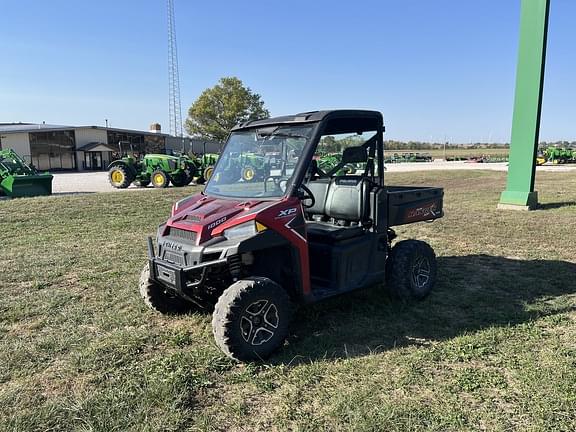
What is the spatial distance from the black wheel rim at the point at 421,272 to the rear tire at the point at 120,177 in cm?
1781

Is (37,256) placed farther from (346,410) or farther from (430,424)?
(430,424)

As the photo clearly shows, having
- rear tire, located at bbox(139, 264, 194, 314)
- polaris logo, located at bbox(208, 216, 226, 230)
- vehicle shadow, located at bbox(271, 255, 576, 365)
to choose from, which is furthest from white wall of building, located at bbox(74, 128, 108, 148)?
polaris logo, located at bbox(208, 216, 226, 230)

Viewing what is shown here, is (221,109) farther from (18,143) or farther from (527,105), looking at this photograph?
(527,105)

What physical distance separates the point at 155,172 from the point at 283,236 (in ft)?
57.9

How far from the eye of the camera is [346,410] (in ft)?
9.46

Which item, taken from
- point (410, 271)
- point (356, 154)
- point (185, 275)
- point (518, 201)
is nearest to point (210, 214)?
point (185, 275)

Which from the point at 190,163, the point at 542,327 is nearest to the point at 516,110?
the point at 542,327

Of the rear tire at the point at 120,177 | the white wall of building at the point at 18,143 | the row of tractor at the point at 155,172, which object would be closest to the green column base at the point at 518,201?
the row of tractor at the point at 155,172

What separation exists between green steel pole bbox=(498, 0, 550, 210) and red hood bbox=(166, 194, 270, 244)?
9.93 meters

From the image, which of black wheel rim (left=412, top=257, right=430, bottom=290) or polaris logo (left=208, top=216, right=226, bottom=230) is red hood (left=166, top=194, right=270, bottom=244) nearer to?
polaris logo (left=208, top=216, right=226, bottom=230)

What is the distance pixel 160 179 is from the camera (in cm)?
2006

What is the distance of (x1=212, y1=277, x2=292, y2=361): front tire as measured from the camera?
3400 millimetres

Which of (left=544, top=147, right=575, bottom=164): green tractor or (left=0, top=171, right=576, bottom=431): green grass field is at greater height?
(left=544, top=147, right=575, bottom=164): green tractor

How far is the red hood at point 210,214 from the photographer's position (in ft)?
11.9
